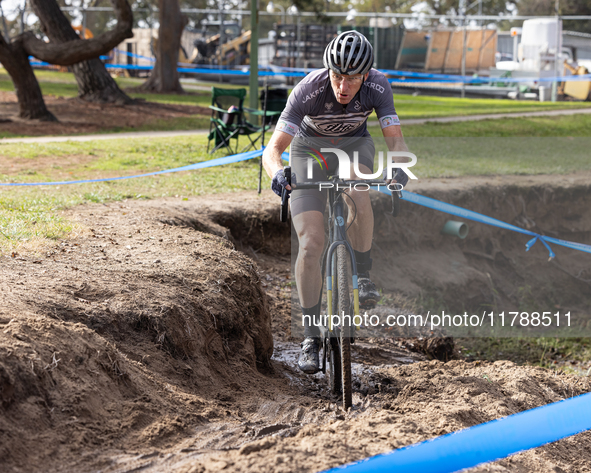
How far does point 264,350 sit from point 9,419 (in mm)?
2714

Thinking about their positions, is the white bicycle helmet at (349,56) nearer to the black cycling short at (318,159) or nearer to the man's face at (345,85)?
the man's face at (345,85)

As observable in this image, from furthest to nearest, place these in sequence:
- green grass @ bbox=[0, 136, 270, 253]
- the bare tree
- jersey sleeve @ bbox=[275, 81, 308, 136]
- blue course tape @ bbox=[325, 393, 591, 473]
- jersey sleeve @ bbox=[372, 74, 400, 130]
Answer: the bare tree → green grass @ bbox=[0, 136, 270, 253] → jersey sleeve @ bbox=[372, 74, 400, 130] → jersey sleeve @ bbox=[275, 81, 308, 136] → blue course tape @ bbox=[325, 393, 591, 473]

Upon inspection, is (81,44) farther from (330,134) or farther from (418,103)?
(418,103)

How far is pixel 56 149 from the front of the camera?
12000 mm

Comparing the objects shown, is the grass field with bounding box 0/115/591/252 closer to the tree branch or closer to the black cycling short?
the black cycling short

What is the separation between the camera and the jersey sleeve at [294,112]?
4301 mm

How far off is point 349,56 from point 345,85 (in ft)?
0.79

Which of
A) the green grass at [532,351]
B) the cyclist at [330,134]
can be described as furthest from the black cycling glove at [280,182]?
the green grass at [532,351]

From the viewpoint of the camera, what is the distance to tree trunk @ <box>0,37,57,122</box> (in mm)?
14641

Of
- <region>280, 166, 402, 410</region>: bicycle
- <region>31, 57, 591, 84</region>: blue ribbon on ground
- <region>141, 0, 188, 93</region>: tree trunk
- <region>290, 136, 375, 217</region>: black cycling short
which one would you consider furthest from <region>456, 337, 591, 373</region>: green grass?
<region>141, 0, 188, 93</region>: tree trunk

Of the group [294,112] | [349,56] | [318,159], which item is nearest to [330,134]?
[318,159]

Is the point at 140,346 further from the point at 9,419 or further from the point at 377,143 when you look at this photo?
the point at 377,143

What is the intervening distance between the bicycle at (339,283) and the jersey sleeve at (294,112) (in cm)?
54

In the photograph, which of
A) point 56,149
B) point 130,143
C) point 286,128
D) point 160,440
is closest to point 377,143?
point 130,143
